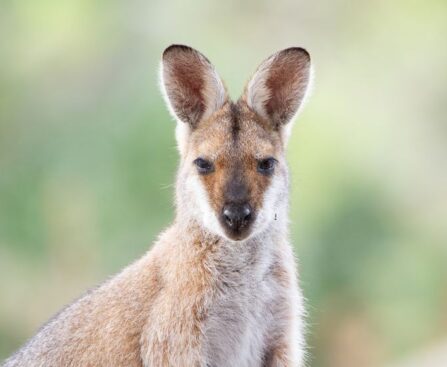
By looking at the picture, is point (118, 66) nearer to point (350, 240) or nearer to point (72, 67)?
point (72, 67)

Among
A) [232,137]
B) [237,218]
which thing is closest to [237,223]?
[237,218]

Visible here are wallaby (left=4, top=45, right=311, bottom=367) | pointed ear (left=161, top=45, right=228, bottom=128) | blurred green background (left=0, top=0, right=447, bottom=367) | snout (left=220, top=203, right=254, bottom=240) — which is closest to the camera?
snout (left=220, top=203, right=254, bottom=240)

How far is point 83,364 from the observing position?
6949mm

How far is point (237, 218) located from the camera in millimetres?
6590

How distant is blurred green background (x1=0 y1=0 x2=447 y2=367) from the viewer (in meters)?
14.4

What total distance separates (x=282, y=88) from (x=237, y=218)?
1.08 m

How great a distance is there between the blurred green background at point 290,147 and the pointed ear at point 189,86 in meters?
5.49

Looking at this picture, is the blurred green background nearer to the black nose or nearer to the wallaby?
the wallaby

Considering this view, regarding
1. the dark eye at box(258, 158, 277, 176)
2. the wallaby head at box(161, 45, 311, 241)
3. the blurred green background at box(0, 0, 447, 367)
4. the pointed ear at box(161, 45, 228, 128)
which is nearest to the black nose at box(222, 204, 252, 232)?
the wallaby head at box(161, 45, 311, 241)

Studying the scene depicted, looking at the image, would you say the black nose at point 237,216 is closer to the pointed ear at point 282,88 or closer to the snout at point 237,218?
the snout at point 237,218

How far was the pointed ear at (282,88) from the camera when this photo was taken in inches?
284

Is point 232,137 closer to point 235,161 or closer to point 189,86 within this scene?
point 235,161

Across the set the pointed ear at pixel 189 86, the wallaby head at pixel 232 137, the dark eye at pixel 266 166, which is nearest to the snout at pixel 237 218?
the wallaby head at pixel 232 137

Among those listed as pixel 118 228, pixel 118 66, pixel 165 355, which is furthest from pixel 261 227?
pixel 118 66
